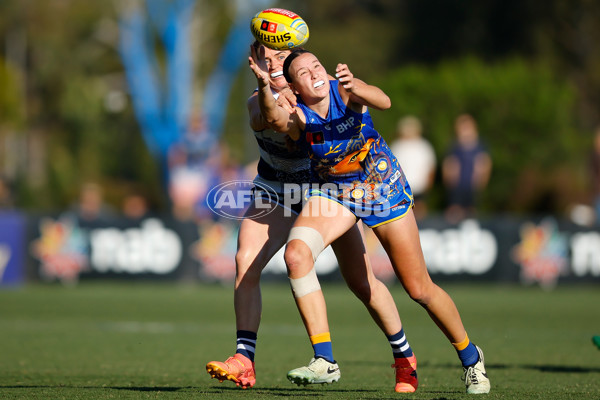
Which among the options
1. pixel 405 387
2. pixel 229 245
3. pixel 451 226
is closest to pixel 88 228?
pixel 229 245

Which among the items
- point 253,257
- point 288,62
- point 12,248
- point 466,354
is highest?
point 288,62

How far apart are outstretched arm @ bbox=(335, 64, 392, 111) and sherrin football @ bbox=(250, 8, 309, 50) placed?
0.51 m

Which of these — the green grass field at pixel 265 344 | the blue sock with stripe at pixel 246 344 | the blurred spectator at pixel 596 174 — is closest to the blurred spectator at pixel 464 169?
the green grass field at pixel 265 344

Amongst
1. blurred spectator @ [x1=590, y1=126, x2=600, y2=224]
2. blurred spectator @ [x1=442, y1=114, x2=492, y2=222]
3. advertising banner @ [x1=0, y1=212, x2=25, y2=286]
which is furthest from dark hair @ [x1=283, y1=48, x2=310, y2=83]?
blurred spectator @ [x1=590, y1=126, x2=600, y2=224]

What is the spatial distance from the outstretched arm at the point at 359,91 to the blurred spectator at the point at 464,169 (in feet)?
33.6

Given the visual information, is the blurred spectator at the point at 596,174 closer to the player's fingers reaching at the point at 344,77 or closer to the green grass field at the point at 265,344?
the green grass field at the point at 265,344

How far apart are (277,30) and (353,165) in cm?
92

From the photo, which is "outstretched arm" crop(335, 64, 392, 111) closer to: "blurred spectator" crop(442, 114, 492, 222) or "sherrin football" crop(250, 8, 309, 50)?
"sherrin football" crop(250, 8, 309, 50)

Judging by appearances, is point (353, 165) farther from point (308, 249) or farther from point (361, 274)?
point (361, 274)

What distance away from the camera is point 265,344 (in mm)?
8820

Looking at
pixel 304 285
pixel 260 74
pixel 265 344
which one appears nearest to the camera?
pixel 260 74

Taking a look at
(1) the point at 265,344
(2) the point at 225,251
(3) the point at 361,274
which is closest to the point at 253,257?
(3) the point at 361,274

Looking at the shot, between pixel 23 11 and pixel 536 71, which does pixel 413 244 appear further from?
pixel 23 11

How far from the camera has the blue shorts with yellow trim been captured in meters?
5.68
